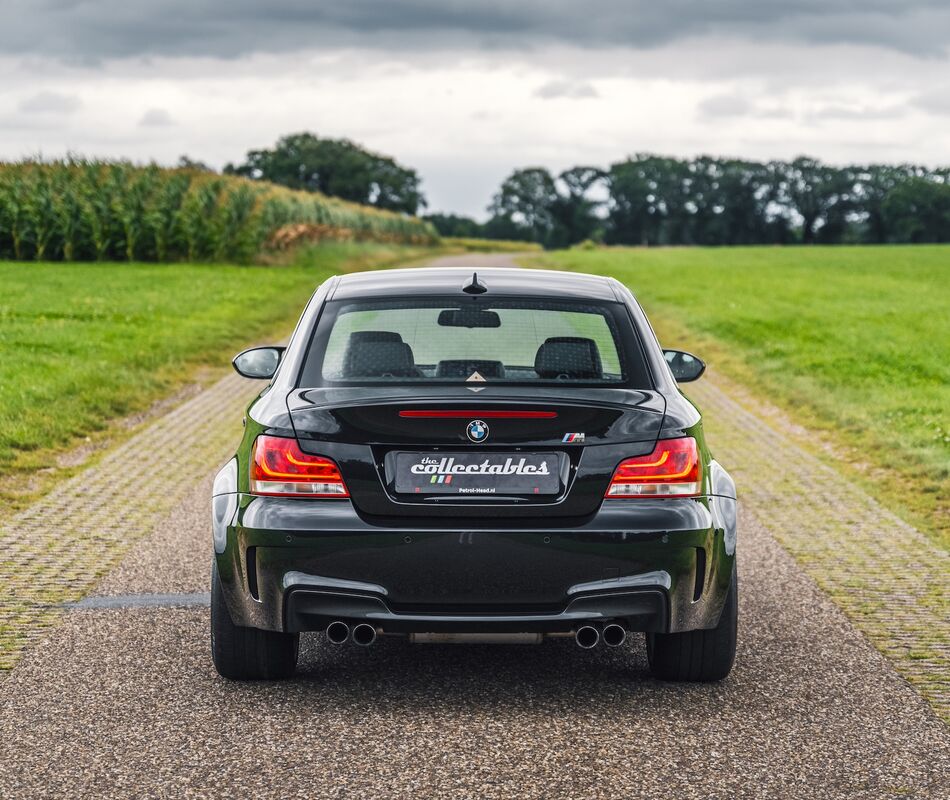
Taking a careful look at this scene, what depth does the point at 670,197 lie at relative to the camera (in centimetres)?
13912

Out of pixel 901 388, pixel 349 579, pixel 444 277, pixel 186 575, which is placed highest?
pixel 444 277

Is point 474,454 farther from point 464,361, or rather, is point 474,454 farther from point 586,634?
point 464,361

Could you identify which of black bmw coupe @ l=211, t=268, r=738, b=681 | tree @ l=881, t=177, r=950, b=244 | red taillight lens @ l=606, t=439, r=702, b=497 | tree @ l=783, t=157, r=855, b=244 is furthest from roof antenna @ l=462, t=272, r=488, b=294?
tree @ l=783, t=157, r=855, b=244

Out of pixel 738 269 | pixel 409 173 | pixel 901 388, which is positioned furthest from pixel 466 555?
pixel 409 173

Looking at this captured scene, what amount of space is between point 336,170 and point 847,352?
394 feet

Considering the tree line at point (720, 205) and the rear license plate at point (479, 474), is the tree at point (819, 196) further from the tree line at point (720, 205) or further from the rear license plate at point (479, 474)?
the rear license plate at point (479, 474)

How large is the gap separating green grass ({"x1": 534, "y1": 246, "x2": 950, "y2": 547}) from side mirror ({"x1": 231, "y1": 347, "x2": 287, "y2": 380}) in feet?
13.7

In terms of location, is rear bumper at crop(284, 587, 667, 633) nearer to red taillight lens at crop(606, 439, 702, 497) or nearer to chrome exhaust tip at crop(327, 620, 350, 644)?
chrome exhaust tip at crop(327, 620, 350, 644)

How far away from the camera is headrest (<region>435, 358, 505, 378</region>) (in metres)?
5.14

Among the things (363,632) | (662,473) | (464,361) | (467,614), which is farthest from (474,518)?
(464,361)

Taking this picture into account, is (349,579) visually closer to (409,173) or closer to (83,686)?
(83,686)

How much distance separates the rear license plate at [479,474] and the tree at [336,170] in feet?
431

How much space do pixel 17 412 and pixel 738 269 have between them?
4049cm

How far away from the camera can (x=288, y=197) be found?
141 ft
